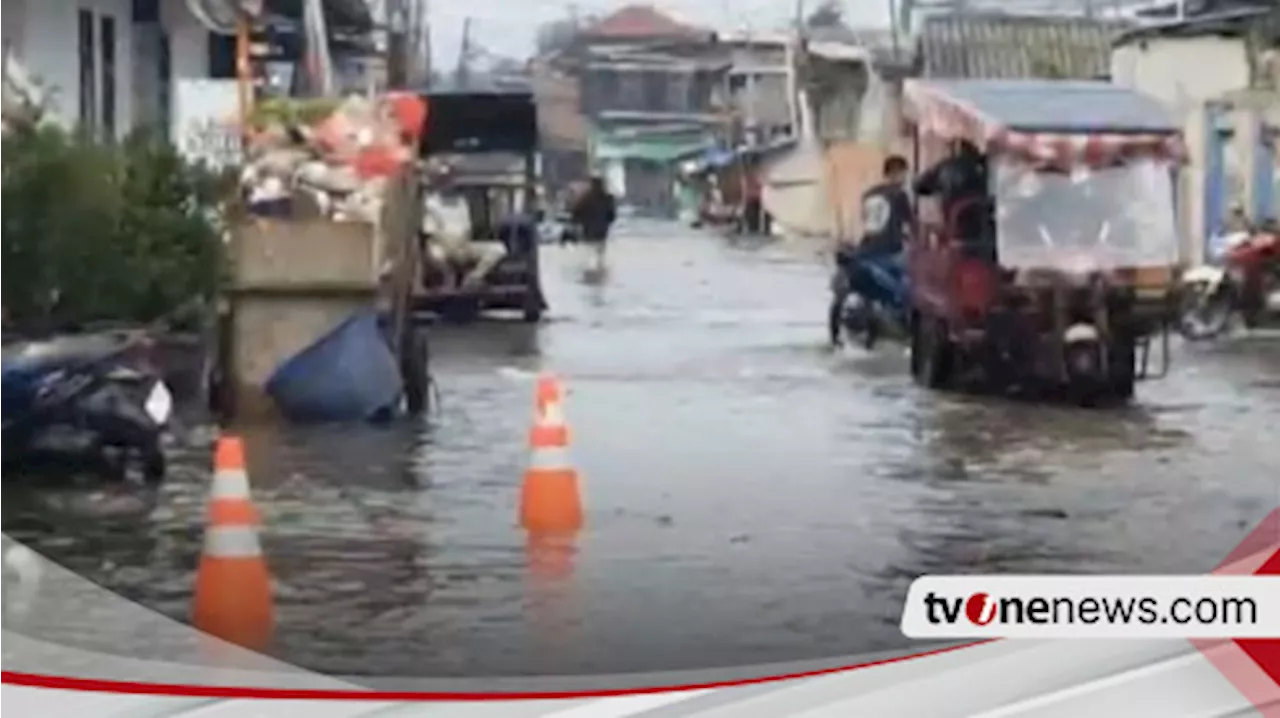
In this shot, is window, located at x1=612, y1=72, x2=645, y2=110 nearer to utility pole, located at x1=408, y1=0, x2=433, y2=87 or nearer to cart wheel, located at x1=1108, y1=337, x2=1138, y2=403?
utility pole, located at x1=408, y1=0, x2=433, y2=87

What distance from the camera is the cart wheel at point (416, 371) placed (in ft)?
5.55

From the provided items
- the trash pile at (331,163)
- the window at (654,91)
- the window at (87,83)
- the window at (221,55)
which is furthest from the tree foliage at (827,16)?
the window at (87,83)

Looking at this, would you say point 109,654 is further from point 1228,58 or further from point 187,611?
point 1228,58

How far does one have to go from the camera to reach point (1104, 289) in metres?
1.78

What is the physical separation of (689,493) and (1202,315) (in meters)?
0.50

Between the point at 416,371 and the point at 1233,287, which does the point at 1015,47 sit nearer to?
the point at 1233,287

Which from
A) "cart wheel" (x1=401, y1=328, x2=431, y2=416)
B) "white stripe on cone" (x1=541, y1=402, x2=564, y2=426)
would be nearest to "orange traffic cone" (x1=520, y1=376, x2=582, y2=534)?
"white stripe on cone" (x1=541, y1=402, x2=564, y2=426)

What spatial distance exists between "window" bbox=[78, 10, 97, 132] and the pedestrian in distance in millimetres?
410

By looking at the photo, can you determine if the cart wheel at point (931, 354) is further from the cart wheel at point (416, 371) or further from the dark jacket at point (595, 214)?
the cart wheel at point (416, 371)

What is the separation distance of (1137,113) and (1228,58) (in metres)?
0.12

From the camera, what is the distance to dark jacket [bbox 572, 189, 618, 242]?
171 cm

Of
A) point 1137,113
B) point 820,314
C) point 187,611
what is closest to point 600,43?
point 820,314

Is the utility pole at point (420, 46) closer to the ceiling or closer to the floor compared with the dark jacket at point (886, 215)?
closer to the ceiling

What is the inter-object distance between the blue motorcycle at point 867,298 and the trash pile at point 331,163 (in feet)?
1.32
